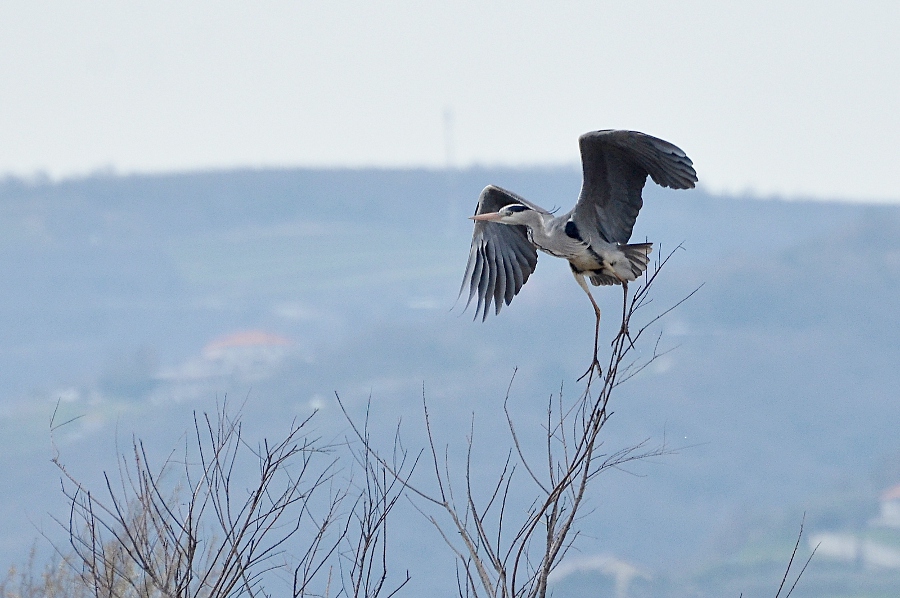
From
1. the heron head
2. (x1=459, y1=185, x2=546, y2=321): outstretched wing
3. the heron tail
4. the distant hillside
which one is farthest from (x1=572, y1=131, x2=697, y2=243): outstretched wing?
the distant hillside

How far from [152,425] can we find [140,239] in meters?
64.3

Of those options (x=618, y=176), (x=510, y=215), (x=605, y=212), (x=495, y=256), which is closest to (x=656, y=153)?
(x=618, y=176)

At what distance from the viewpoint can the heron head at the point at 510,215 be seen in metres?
9.04

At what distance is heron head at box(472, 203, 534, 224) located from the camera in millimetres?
9039

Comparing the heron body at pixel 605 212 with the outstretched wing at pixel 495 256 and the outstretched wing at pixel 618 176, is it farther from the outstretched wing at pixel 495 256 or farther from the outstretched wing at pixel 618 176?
the outstretched wing at pixel 495 256

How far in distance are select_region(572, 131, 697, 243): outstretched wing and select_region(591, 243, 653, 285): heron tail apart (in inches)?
8.0

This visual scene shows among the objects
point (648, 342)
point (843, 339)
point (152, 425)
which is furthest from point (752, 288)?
point (152, 425)

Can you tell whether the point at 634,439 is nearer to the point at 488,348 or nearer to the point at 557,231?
the point at 488,348

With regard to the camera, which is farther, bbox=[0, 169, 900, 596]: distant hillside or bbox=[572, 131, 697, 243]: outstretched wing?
bbox=[0, 169, 900, 596]: distant hillside

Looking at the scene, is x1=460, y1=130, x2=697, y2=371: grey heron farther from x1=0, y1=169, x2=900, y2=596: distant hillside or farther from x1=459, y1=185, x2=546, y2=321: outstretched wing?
x1=0, y1=169, x2=900, y2=596: distant hillside

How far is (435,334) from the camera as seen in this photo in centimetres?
13012

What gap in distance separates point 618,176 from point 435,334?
12126 cm

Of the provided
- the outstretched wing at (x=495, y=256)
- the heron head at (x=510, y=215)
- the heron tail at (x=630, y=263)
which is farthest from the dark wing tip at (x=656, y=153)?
the outstretched wing at (x=495, y=256)

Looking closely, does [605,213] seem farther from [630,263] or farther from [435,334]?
[435,334]
